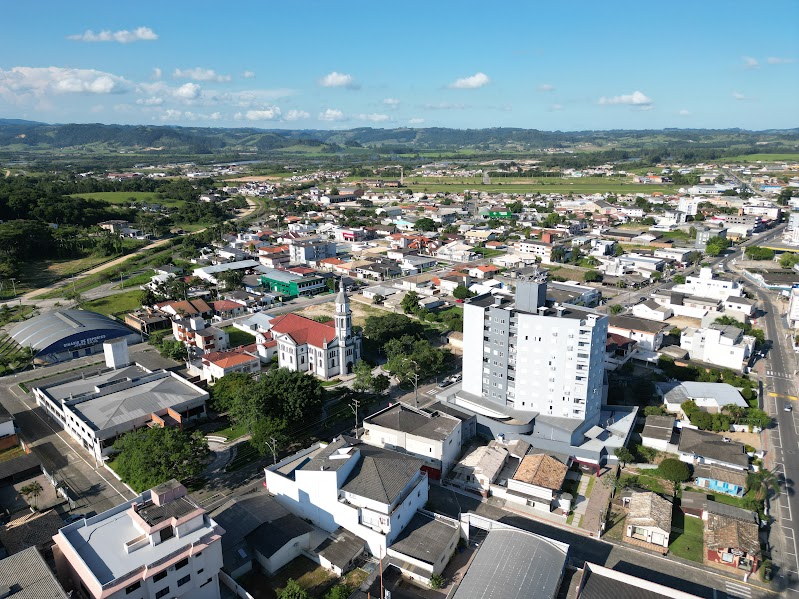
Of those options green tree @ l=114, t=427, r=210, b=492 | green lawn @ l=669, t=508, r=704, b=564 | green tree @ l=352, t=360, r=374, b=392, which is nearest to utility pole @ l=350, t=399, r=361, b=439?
green tree @ l=352, t=360, r=374, b=392

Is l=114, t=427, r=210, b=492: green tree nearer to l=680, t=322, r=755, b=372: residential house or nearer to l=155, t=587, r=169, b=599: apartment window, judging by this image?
l=155, t=587, r=169, b=599: apartment window

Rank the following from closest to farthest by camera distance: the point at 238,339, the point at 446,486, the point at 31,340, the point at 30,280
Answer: the point at 446,486 → the point at 31,340 → the point at 238,339 → the point at 30,280

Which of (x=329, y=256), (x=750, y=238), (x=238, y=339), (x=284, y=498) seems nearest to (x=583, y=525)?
Answer: (x=284, y=498)

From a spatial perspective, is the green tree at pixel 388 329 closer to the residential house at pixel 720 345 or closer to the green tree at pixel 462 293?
the green tree at pixel 462 293

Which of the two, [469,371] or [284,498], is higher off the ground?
[469,371]

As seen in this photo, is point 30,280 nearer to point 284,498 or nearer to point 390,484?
point 284,498

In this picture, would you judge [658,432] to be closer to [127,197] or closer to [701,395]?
[701,395]
